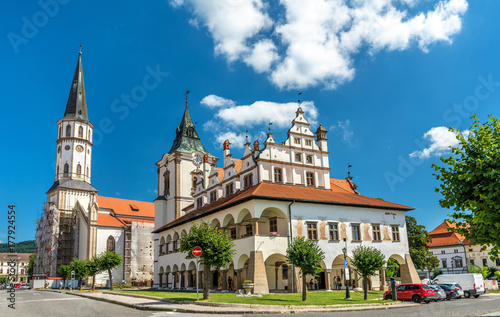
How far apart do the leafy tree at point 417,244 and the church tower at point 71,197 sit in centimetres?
5468

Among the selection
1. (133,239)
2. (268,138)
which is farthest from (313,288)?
(133,239)

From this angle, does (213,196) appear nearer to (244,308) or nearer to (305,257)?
(305,257)

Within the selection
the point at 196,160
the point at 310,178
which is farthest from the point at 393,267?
the point at 196,160

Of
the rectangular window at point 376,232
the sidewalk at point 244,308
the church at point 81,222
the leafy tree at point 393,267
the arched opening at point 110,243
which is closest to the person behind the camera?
the sidewalk at point 244,308

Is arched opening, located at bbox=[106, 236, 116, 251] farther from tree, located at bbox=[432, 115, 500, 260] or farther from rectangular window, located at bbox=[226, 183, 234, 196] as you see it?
tree, located at bbox=[432, 115, 500, 260]

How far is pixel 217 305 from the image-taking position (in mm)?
22891

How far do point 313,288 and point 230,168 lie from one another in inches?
623

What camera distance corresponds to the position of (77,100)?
8944 centimetres

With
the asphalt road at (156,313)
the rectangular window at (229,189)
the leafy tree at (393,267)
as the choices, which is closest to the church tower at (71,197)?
the rectangular window at (229,189)

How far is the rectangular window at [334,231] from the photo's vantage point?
38.5m

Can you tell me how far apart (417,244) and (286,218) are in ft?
94.8

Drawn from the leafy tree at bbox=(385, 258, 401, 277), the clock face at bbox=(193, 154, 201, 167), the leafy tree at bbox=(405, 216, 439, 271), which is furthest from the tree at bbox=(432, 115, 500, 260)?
the clock face at bbox=(193, 154, 201, 167)

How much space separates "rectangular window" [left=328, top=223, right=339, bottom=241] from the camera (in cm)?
3855

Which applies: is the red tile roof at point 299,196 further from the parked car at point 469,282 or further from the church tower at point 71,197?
the church tower at point 71,197
